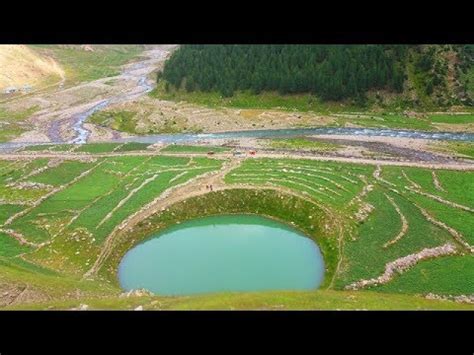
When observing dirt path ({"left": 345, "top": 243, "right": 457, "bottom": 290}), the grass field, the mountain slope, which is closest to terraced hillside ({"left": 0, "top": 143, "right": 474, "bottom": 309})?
dirt path ({"left": 345, "top": 243, "right": 457, "bottom": 290})

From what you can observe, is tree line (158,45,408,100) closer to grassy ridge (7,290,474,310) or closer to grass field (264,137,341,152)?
grass field (264,137,341,152)

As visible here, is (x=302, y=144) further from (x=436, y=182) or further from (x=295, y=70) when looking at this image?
(x=295, y=70)

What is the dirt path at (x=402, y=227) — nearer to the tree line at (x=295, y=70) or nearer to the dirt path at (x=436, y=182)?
the dirt path at (x=436, y=182)

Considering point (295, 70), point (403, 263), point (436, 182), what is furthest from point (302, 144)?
point (403, 263)

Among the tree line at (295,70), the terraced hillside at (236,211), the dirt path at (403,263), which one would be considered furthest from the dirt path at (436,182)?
the tree line at (295,70)

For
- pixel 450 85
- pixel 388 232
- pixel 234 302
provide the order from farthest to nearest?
pixel 450 85 < pixel 388 232 < pixel 234 302

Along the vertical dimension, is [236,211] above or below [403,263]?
above

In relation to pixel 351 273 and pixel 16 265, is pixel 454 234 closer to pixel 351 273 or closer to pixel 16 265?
pixel 351 273

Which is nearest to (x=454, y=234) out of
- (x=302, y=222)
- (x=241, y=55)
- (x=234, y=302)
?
(x=302, y=222)
